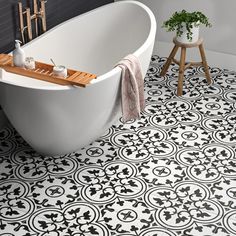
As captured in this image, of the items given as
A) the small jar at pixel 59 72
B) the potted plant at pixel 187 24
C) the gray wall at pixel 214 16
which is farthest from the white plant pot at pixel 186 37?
the small jar at pixel 59 72

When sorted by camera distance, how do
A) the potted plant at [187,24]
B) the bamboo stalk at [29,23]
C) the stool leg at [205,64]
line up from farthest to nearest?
the stool leg at [205,64] < the potted plant at [187,24] < the bamboo stalk at [29,23]

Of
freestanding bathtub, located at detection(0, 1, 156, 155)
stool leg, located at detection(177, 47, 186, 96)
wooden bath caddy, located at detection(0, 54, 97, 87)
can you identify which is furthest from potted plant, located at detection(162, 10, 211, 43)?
wooden bath caddy, located at detection(0, 54, 97, 87)

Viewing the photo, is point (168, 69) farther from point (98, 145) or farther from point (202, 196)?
point (202, 196)

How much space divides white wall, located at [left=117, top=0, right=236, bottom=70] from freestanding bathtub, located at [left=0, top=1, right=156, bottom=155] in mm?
663

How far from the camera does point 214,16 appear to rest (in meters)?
5.06

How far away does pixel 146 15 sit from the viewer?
452 cm

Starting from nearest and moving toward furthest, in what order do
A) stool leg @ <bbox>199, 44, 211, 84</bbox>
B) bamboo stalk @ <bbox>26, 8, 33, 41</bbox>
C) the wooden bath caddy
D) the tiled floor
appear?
the tiled floor → the wooden bath caddy → bamboo stalk @ <bbox>26, 8, 33, 41</bbox> → stool leg @ <bbox>199, 44, 211, 84</bbox>

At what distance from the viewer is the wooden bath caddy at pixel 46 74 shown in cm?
351

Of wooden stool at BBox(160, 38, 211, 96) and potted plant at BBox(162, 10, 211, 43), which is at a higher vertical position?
potted plant at BBox(162, 10, 211, 43)

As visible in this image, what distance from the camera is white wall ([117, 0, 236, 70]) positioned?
5.01 metres

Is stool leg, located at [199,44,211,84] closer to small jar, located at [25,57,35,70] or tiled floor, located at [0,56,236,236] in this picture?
tiled floor, located at [0,56,236,236]

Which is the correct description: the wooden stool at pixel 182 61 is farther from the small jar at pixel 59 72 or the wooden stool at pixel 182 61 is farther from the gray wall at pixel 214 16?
the small jar at pixel 59 72

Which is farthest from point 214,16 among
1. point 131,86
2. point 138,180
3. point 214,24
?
point 138,180

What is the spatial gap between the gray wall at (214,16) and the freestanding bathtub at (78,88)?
658 mm
